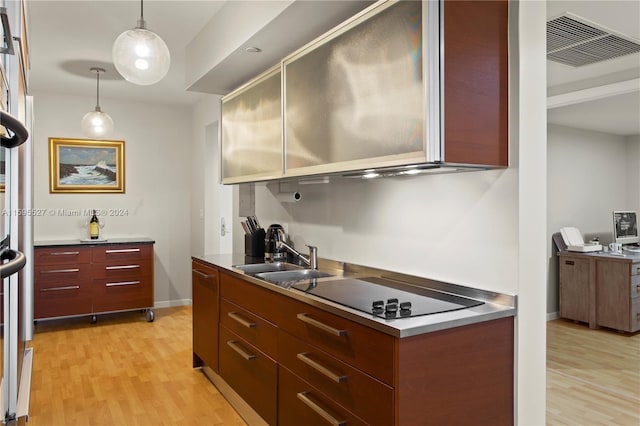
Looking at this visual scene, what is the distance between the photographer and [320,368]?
6.30ft

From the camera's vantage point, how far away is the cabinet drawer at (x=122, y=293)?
4.93m

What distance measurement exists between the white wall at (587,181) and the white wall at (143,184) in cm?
439

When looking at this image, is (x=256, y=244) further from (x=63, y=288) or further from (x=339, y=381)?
(x=63, y=288)

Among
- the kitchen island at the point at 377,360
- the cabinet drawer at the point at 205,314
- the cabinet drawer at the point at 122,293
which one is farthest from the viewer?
the cabinet drawer at the point at 122,293

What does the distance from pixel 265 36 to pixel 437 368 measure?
200cm

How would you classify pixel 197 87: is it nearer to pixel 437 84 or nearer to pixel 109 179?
pixel 109 179

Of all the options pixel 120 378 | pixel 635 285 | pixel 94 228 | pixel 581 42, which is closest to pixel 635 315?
pixel 635 285

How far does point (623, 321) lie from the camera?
4.84 meters

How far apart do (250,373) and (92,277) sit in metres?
3.03

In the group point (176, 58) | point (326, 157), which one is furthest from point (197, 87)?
point (326, 157)

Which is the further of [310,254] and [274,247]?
[274,247]

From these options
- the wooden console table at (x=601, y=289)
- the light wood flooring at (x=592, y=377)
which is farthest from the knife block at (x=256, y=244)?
the wooden console table at (x=601, y=289)

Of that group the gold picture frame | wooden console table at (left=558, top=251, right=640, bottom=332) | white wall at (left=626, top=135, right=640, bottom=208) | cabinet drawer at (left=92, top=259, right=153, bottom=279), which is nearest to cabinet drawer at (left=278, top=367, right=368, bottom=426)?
cabinet drawer at (left=92, top=259, right=153, bottom=279)

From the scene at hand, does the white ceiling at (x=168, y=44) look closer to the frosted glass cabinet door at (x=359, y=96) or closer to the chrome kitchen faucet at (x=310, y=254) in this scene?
the frosted glass cabinet door at (x=359, y=96)
